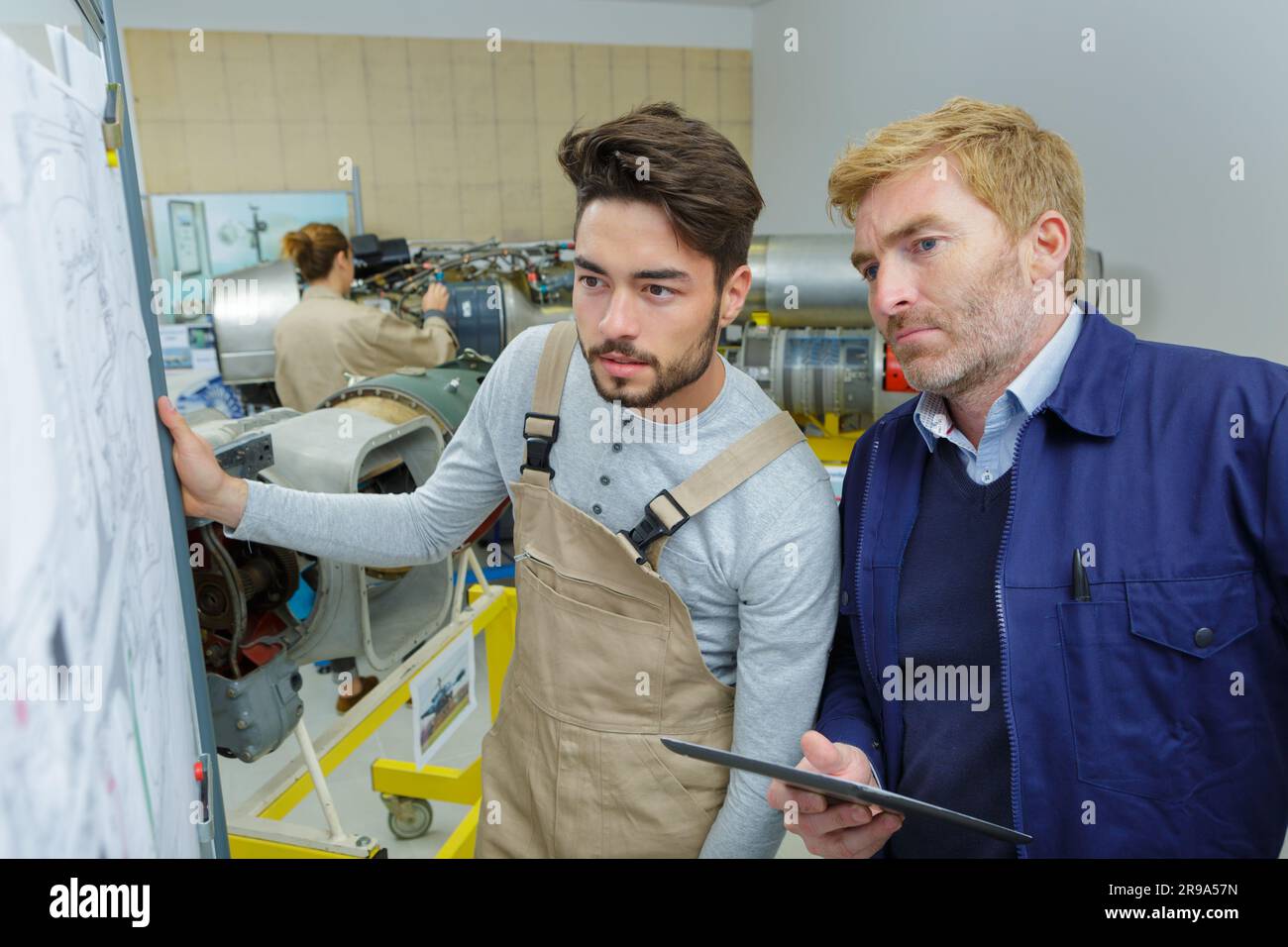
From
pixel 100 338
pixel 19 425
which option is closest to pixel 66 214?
pixel 100 338

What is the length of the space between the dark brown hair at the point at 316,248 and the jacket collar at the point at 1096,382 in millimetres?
3755

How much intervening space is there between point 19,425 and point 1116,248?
4371 millimetres

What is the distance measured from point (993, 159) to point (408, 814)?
248 centimetres

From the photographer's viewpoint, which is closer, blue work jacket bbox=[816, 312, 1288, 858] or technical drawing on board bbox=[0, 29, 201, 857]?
technical drawing on board bbox=[0, 29, 201, 857]

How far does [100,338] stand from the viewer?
752 mm

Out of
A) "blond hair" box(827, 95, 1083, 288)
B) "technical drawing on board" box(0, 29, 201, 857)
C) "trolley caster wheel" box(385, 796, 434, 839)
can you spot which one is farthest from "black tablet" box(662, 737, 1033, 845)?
"trolley caster wheel" box(385, 796, 434, 839)

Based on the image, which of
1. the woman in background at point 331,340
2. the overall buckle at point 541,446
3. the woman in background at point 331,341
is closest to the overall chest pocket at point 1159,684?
the overall buckle at point 541,446

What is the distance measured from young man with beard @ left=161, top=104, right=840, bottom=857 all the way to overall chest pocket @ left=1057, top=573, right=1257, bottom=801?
366 mm

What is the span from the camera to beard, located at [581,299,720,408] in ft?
4.23

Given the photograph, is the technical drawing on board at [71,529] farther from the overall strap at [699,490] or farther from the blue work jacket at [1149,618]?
the blue work jacket at [1149,618]

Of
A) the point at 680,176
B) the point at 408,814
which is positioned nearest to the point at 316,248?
the point at 408,814

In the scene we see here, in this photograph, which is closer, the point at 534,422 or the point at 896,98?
the point at 534,422

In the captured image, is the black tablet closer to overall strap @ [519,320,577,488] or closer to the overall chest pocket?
the overall chest pocket
